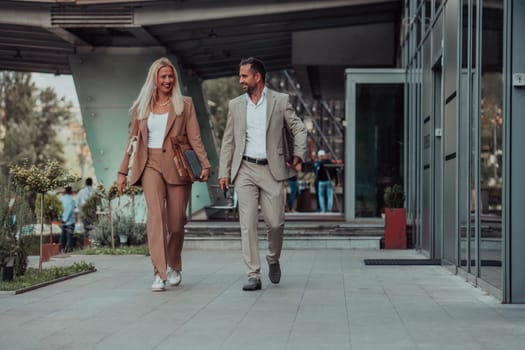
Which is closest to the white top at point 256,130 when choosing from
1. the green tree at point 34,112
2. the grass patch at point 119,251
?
the grass patch at point 119,251

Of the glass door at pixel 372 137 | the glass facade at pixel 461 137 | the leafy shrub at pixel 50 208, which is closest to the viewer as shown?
the glass facade at pixel 461 137

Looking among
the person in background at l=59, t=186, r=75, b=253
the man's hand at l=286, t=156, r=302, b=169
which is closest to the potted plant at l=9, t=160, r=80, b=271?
the man's hand at l=286, t=156, r=302, b=169

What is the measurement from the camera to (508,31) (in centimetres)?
785

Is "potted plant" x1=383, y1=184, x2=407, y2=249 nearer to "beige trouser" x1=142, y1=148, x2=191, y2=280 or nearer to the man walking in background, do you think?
the man walking in background

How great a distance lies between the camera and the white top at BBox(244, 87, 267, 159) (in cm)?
937

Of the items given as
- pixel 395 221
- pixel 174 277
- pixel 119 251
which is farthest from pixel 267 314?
pixel 395 221

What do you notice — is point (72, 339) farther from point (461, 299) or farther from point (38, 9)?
point (38, 9)

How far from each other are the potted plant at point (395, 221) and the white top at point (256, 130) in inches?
294

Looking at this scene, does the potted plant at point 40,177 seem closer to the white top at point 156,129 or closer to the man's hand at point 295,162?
the white top at point 156,129

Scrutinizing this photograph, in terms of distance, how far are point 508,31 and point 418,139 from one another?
27.5 ft

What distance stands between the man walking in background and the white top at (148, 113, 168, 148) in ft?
1.91

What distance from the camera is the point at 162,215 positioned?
30.4 ft

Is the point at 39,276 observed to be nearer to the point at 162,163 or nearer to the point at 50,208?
the point at 162,163

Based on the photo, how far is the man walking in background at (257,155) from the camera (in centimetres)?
931
